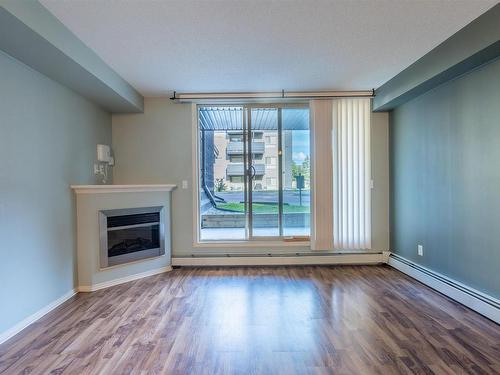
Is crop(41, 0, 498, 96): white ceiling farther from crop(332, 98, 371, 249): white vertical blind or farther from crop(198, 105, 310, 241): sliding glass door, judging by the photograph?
crop(198, 105, 310, 241): sliding glass door

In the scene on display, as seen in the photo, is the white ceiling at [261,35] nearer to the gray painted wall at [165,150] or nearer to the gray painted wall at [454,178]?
the gray painted wall at [454,178]

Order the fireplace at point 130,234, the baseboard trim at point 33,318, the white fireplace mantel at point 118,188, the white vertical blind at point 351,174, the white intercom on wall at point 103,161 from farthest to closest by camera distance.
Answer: the white vertical blind at point 351,174 → the white intercom on wall at point 103,161 → the fireplace at point 130,234 → the white fireplace mantel at point 118,188 → the baseboard trim at point 33,318

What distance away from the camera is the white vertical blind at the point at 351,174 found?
12.7ft

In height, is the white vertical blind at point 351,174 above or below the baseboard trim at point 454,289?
above

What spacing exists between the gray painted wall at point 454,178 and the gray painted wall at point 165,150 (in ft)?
2.38

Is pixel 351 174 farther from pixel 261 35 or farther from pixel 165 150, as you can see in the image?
pixel 165 150

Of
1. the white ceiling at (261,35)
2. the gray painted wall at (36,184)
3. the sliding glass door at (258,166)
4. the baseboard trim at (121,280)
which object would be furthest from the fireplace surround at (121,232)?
the white ceiling at (261,35)

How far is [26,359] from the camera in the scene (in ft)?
6.24

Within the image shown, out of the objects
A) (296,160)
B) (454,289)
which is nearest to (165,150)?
(296,160)

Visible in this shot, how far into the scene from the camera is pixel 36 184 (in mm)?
2492

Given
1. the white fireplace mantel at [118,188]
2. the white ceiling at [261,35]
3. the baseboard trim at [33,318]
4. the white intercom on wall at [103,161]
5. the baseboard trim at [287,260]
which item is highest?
the white ceiling at [261,35]

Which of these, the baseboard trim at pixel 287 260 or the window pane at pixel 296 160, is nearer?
the baseboard trim at pixel 287 260

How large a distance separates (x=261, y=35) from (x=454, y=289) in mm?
3020

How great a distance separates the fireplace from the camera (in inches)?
128
